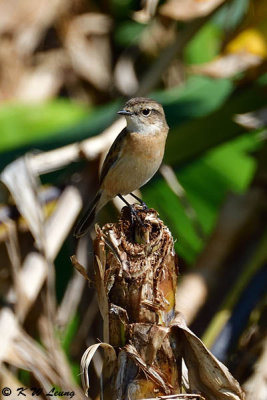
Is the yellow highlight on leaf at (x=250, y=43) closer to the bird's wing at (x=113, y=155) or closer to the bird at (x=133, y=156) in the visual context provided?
the bird at (x=133, y=156)

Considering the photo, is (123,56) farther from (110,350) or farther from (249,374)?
(110,350)

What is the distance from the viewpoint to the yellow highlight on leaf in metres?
5.03

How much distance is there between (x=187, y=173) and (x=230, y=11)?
1400 millimetres

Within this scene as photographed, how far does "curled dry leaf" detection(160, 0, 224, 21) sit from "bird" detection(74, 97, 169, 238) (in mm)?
834

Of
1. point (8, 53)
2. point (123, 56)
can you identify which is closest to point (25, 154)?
point (8, 53)

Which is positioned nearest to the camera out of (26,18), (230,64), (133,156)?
(133,156)

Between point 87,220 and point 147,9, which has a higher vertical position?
point 147,9

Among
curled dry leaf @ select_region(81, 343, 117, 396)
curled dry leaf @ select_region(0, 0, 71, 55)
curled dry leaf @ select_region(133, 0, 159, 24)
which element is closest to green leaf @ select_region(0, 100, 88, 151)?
curled dry leaf @ select_region(0, 0, 71, 55)

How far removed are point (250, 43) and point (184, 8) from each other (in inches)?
20.5

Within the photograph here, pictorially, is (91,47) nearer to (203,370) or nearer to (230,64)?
(230,64)

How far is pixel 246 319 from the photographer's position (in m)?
4.04

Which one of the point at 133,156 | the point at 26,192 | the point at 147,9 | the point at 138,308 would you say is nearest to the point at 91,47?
the point at 147,9

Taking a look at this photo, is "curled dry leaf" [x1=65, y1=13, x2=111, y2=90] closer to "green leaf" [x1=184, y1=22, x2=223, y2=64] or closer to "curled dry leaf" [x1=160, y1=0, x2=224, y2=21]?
"green leaf" [x1=184, y1=22, x2=223, y2=64]

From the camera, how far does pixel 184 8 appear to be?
4812 mm
